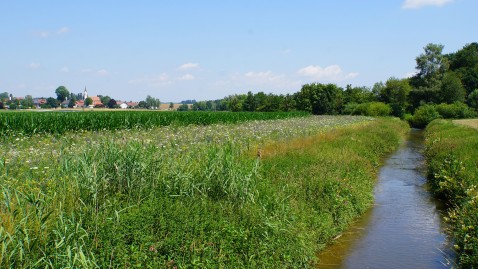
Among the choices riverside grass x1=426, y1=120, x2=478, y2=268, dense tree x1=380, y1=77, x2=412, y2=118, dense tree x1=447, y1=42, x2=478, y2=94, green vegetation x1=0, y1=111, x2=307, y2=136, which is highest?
dense tree x1=447, y1=42, x2=478, y2=94

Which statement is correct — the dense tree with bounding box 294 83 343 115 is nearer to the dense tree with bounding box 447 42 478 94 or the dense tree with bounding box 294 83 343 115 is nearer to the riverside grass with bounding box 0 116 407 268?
the dense tree with bounding box 447 42 478 94

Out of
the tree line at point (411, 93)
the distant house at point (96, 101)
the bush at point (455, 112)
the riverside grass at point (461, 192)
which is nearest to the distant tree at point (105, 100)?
the distant house at point (96, 101)

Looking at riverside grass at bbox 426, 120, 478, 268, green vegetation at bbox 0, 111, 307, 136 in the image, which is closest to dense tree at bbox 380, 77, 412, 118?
green vegetation at bbox 0, 111, 307, 136

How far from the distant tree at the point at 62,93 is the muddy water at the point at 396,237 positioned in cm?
13231

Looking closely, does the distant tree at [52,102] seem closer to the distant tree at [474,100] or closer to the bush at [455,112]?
the bush at [455,112]

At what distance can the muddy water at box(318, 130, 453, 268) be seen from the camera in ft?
30.6

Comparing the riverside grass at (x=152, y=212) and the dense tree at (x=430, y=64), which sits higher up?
the dense tree at (x=430, y=64)

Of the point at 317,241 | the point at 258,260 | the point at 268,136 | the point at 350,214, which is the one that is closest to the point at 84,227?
the point at 258,260

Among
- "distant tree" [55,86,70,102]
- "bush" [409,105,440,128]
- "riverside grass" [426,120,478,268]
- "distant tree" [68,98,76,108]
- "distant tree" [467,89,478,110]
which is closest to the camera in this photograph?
"riverside grass" [426,120,478,268]

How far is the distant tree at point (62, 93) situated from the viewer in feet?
A: 444

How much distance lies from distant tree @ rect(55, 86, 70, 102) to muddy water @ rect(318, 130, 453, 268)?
132 m

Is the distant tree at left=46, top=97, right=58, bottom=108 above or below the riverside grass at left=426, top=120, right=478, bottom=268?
above

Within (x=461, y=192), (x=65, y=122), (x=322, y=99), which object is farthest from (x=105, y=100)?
(x=461, y=192)

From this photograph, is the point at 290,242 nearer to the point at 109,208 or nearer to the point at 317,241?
the point at 317,241
